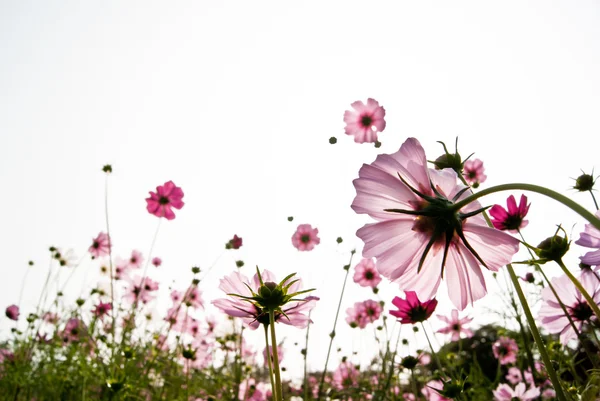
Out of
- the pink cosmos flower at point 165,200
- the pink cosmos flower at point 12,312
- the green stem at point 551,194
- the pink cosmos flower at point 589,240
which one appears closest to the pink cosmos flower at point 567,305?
the pink cosmos flower at point 589,240

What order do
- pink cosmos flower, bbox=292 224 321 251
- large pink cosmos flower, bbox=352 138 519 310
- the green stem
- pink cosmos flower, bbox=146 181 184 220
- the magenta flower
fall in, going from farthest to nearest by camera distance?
pink cosmos flower, bbox=292 224 321 251
pink cosmos flower, bbox=146 181 184 220
the magenta flower
large pink cosmos flower, bbox=352 138 519 310
the green stem

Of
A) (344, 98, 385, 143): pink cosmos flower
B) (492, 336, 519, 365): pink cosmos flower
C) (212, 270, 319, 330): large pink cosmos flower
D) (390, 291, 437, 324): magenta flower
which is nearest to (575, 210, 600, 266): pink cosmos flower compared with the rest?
(212, 270, 319, 330): large pink cosmos flower

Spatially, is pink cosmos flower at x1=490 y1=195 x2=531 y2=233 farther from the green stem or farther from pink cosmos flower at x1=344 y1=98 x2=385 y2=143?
pink cosmos flower at x1=344 y1=98 x2=385 y2=143

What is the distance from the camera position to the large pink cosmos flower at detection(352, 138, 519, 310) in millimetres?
608

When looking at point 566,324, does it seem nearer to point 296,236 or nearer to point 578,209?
point 578,209

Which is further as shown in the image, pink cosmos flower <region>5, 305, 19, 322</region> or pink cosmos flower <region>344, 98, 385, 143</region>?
pink cosmos flower <region>5, 305, 19, 322</region>

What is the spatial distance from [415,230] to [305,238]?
2.73 meters

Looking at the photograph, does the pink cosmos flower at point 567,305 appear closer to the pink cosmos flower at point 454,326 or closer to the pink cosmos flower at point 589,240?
the pink cosmos flower at point 589,240

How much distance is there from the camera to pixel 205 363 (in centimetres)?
368

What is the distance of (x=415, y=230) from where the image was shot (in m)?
0.62

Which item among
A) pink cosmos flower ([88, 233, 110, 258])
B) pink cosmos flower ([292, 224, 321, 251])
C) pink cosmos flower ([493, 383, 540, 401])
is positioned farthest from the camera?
pink cosmos flower ([88, 233, 110, 258])

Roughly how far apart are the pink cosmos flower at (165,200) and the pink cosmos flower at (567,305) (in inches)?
96.2

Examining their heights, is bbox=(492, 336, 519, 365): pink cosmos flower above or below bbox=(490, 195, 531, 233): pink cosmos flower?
above

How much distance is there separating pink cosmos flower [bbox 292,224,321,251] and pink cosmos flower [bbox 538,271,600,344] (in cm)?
220
